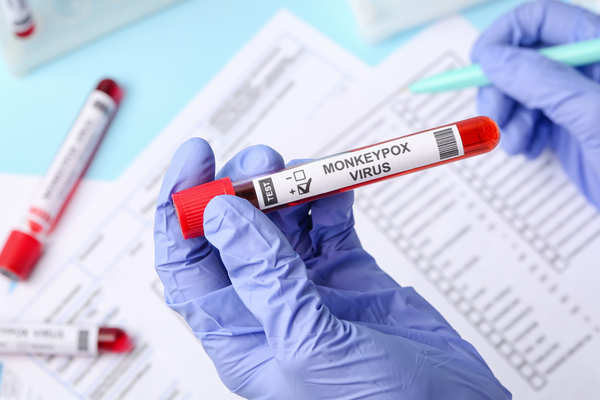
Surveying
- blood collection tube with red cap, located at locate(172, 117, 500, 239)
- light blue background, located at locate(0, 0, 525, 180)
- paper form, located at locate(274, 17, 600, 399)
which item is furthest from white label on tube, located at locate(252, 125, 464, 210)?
light blue background, located at locate(0, 0, 525, 180)

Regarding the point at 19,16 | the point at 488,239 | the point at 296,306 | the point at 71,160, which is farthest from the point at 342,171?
the point at 19,16

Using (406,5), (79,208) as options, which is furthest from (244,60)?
(79,208)

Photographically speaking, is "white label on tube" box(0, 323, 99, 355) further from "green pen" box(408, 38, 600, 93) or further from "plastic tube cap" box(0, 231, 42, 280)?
"green pen" box(408, 38, 600, 93)

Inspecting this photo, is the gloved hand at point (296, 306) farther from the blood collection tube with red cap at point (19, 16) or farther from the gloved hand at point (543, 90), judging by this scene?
the blood collection tube with red cap at point (19, 16)

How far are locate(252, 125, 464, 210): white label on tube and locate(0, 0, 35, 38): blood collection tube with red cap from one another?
864 mm

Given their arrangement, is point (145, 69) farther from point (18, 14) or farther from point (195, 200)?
point (195, 200)

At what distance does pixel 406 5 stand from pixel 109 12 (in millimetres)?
772

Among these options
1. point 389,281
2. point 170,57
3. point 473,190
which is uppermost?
point 170,57

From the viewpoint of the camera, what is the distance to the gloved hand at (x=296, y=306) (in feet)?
2.27

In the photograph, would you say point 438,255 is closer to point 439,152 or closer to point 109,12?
point 439,152

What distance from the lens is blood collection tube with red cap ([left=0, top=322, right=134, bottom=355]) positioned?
3.28 feet

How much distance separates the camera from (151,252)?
1063mm

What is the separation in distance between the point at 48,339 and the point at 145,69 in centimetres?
69

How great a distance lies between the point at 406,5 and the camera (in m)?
1.19
